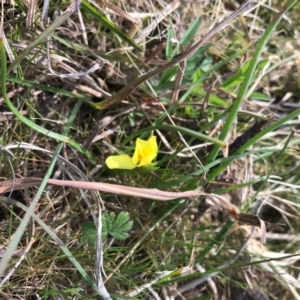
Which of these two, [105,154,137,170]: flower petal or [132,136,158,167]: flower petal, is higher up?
[132,136,158,167]: flower petal

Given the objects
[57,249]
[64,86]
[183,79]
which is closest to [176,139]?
[183,79]

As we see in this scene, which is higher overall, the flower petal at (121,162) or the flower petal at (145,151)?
the flower petal at (145,151)

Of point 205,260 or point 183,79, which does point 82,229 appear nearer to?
point 205,260
